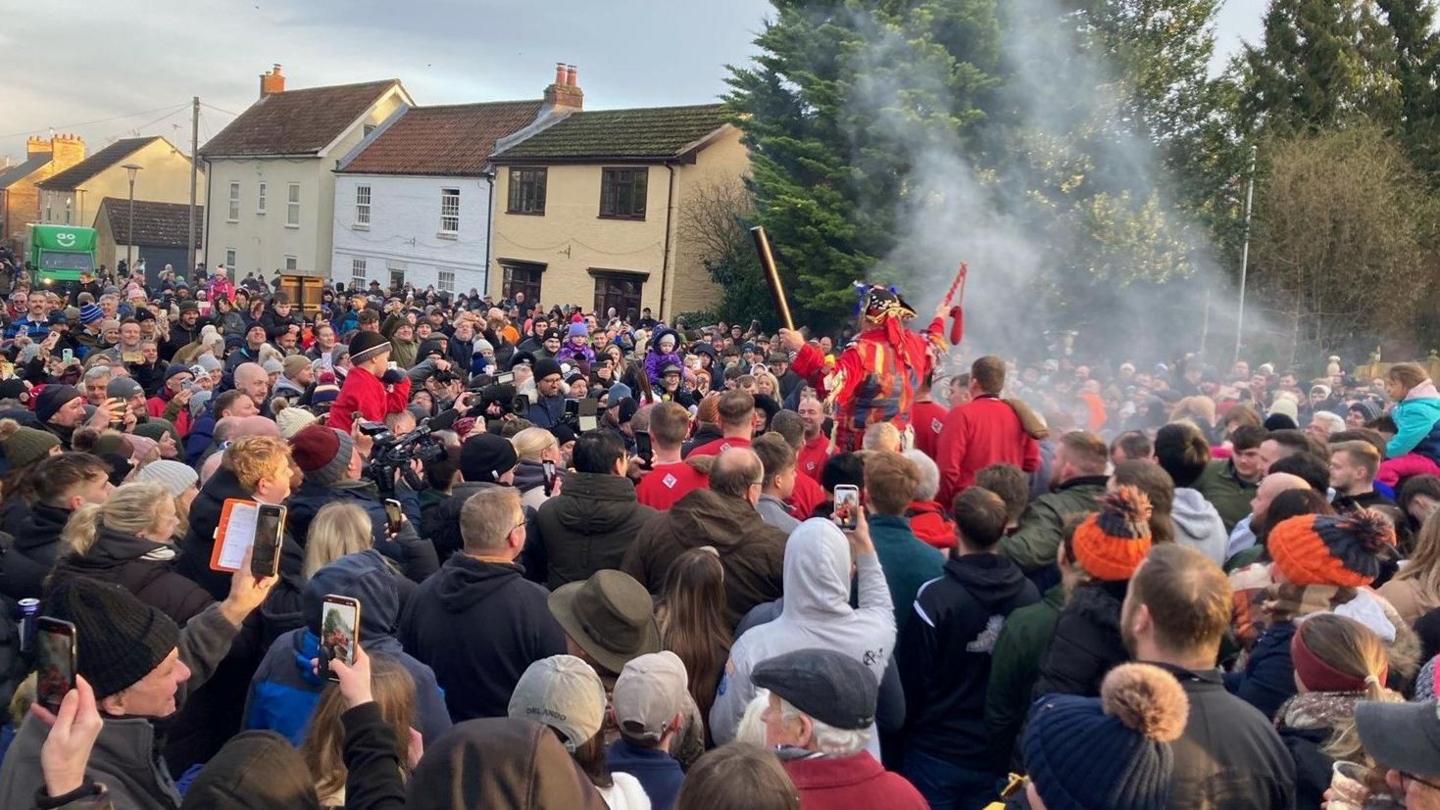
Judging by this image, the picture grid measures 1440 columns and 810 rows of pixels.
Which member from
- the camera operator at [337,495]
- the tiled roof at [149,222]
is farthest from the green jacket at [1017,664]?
the tiled roof at [149,222]

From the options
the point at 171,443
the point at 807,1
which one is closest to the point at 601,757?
the point at 171,443

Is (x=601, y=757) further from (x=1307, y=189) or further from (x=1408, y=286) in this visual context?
(x=1408, y=286)

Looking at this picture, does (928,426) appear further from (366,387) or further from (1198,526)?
(366,387)

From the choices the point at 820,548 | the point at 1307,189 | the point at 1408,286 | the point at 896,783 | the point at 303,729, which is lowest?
the point at 303,729

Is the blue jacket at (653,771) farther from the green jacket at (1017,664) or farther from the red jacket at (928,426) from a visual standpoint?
the red jacket at (928,426)

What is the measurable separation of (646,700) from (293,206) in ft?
147

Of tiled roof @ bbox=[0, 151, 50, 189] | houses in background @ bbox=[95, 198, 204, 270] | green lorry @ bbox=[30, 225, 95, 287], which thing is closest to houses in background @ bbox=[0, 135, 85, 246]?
tiled roof @ bbox=[0, 151, 50, 189]

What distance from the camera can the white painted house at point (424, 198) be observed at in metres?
36.6

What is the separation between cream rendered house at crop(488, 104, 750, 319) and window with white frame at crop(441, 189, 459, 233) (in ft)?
7.65

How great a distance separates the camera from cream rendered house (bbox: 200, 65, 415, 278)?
42.7m

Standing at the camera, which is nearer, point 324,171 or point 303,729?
point 303,729

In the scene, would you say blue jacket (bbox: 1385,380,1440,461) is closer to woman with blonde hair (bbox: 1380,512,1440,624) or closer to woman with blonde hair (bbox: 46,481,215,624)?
woman with blonde hair (bbox: 1380,512,1440,624)

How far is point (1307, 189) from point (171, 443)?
26.8 metres

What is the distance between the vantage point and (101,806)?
236cm
